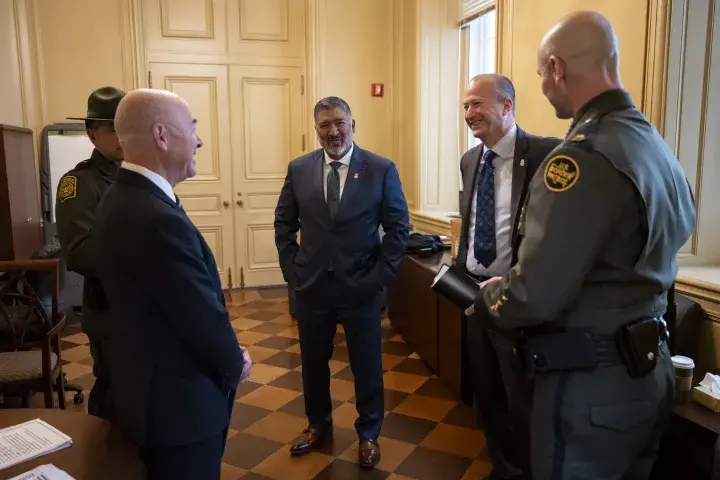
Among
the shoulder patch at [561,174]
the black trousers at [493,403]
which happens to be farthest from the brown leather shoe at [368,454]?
the shoulder patch at [561,174]

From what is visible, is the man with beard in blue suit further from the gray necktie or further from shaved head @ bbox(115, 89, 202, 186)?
shaved head @ bbox(115, 89, 202, 186)

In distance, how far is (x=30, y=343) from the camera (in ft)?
9.60

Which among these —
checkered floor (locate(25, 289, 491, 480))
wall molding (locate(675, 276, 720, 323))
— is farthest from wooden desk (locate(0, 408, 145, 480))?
wall molding (locate(675, 276, 720, 323))

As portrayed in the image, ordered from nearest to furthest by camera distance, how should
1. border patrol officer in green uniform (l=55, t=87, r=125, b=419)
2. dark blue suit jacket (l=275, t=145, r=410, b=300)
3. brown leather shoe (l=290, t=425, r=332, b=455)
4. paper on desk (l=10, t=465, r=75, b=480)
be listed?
paper on desk (l=10, t=465, r=75, b=480) < border patrol officer in green uniform (l=55, t=87, r=125, b=419) < dark blue suit jacket (l=275, t=145, r=410, b=300) < brown leather shoe (l=290, t=425, r=332, b=455)

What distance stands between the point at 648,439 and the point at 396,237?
135 centimetres

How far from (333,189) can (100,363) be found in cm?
134

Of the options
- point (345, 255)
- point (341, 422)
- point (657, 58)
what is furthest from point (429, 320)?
point (657, 58)

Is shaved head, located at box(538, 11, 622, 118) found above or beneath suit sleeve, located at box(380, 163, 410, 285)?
above

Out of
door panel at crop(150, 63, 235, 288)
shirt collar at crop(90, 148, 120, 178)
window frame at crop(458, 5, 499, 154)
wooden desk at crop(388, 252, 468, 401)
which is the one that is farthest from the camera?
door panel at crop(150, 63, 235, 288)

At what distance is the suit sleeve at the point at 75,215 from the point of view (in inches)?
79.7

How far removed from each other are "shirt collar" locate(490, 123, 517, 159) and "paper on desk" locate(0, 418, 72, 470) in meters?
1.77

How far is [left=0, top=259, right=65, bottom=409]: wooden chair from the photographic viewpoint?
2.71m

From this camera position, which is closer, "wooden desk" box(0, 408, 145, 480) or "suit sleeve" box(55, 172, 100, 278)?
"wooden desk" box(0, 408, 145, 480)

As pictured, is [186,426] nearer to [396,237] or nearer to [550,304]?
[550,304]
